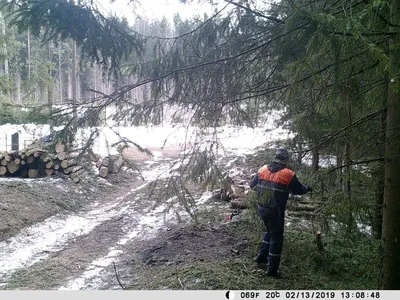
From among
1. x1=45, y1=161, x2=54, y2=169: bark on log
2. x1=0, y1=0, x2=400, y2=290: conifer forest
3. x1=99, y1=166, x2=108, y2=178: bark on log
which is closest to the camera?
x1=0, y1=0, x2=400, y2=290: conifer forest

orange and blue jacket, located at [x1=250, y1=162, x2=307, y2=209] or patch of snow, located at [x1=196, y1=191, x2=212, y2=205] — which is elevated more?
orange and blue jacket, located at [x1=250, y1=162, x2=307, y2=209]

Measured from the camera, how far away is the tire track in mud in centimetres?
574

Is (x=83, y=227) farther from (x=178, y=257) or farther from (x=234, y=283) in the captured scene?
(x=234, y=283)

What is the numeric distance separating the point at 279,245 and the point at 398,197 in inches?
78.7

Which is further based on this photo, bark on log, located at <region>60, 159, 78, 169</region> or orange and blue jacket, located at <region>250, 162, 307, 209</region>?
bark on log, located at <region>60, 159, 78, 169</region>

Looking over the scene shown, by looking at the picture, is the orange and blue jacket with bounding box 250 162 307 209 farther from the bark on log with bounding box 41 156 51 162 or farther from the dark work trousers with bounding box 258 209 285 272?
the bark on log with bounding box 41 156 51 162

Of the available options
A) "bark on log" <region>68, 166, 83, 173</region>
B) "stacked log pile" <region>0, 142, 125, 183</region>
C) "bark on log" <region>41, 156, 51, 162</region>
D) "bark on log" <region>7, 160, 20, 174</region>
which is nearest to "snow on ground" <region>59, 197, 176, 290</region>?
"stacked log pile" <region>0, 142, 125, 183</region>

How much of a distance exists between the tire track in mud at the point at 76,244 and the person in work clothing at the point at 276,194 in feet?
8.84

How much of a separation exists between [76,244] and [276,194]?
15.5 ft

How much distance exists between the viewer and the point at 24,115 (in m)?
4.42

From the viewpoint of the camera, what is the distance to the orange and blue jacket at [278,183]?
16.0ft

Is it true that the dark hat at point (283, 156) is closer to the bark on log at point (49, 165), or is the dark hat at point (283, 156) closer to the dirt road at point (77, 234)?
the dirt road at point (77, 234)

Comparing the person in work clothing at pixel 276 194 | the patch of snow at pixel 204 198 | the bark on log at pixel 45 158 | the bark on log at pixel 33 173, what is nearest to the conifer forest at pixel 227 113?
the person in work clothing at pixel 276 194

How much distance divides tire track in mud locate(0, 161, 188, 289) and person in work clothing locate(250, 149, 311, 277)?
2693mm
